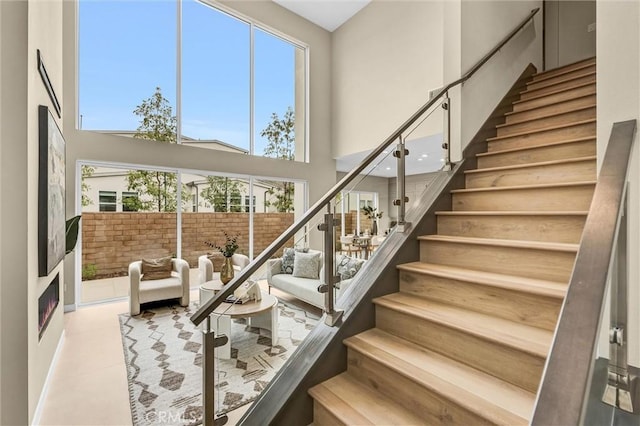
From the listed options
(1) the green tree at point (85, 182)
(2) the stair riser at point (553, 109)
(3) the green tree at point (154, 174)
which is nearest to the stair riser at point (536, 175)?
(2) the stair riser at point (553, 109)

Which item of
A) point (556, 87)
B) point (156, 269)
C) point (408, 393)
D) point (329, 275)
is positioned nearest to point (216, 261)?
point (156, 269)

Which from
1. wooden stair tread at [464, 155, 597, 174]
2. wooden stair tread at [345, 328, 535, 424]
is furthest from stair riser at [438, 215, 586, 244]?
wooden stair tread at [345, 328, 535, 424]

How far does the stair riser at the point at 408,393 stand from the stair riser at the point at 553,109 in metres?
2.92

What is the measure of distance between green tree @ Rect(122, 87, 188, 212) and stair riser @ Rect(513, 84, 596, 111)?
5.24 metres

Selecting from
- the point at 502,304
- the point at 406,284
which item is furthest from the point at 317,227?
the point at 502,304

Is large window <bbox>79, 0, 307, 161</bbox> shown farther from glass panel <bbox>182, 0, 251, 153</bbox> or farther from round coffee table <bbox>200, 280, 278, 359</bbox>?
round coffee table <bbox>200, 280, 278, 359</bbox>

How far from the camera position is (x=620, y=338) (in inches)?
46.2

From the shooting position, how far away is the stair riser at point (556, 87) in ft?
10.5

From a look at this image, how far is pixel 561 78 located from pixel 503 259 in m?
3.07

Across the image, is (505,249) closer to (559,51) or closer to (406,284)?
(406,284)

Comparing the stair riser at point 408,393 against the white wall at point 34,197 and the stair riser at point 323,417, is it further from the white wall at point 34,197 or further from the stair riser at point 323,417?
the white wall at point 34,197

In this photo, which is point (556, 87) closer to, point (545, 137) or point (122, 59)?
point (545, 137)

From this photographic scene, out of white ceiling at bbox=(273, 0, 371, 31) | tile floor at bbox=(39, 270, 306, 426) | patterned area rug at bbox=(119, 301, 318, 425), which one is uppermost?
white ceiling at bbox=(273, 0, 371, 31)

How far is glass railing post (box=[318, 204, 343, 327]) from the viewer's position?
5.96ft
